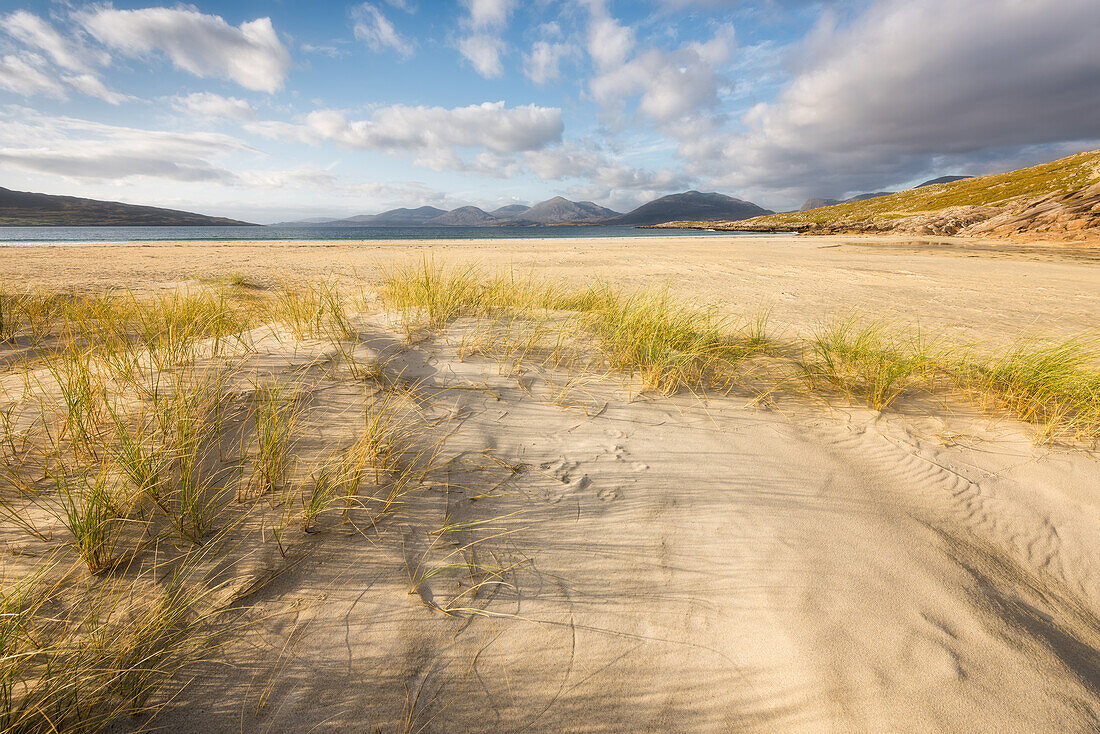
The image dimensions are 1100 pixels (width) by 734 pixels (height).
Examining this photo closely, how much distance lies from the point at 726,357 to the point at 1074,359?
85.5 inches

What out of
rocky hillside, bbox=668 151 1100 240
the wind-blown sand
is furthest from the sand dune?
rocky hillside, bbox=668 151 1100 240

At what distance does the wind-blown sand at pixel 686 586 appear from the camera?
1.12 metres

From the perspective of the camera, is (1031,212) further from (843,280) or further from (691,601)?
(691,601)

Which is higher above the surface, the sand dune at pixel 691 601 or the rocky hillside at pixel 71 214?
the rocky hillside at pixel 71 214

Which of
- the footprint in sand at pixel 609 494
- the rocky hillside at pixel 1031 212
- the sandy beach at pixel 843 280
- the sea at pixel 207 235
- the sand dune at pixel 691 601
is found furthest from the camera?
the sea at pixel 207 235

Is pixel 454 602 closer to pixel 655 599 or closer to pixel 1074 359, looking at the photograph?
pixel 655 599

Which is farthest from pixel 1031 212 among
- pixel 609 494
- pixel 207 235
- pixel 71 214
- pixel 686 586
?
pixel 71 214

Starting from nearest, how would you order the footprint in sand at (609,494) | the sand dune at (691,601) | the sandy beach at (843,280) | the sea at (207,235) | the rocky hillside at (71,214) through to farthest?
the sand dune at (691,601), the footprint in sand at (609,494), the sandy beach at (843,280), the sea at (207,235), the rocky hillside at (71,214)

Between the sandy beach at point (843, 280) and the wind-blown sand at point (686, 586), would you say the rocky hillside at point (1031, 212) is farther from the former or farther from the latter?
the wind-blown sand at point (686, 586)

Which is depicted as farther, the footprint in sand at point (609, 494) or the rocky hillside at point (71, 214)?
the rocky hillside at point (71, 214)

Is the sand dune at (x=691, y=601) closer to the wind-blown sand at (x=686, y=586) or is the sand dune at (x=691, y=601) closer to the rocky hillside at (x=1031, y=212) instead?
the wind-blown sand at (x=686, y=586)

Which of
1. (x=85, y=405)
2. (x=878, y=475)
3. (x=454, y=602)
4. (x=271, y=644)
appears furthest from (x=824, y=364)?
(x=85, y=405)

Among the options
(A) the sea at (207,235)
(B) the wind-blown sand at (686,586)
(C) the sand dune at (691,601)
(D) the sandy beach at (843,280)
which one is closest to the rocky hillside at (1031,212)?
(D) the sandy beach at (843,280)

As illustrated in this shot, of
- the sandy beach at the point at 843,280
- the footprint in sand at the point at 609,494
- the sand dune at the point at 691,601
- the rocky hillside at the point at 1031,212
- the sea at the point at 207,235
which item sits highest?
the rocky hillside at the point at 1031,212
